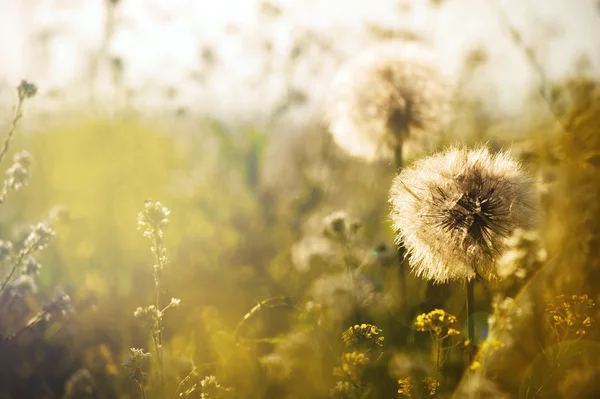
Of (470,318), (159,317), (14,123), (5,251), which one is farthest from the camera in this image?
(5,251)

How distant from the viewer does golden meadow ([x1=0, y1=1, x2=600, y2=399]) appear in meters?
2.32

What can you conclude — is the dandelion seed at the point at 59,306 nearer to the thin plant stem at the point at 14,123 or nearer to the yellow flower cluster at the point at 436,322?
the thin plant stem at the point at 14,123

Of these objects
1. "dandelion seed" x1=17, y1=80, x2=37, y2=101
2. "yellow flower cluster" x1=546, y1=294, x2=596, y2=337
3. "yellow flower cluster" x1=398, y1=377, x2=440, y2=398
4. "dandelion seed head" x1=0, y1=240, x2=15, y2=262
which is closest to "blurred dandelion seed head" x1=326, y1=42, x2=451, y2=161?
"yellow flower cluster" x1=546, y1=294, x2=596, y2=337

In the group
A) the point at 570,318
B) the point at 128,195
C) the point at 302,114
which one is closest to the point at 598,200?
the point at 570,318

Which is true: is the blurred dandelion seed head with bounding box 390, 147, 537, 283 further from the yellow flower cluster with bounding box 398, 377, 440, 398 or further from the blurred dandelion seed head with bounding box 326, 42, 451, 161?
the blurred dandelion seed head with bounding box 326, 42, 451, 161

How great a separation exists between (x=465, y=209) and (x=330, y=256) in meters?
2.08

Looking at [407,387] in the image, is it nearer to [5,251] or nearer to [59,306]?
[59,306]

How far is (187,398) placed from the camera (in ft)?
8.11

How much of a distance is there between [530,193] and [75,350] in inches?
116

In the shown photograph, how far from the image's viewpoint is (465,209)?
7.57 ft

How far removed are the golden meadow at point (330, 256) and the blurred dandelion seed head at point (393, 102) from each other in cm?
1

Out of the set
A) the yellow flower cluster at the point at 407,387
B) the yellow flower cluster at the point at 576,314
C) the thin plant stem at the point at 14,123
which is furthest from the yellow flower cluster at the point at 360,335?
the thin plant stem at the point at 14,123

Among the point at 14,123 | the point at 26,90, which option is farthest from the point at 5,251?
the point at 26,90

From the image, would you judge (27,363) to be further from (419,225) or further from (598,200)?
(598,200)
